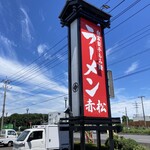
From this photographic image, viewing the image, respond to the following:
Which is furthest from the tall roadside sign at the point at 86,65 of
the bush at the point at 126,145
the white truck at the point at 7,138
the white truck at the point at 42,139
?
the white truck at the point at 7,138

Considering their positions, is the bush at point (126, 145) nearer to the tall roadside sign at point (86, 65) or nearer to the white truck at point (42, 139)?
the tall roadside sign at point (86, 65)

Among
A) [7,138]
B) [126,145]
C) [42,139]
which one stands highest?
[42,139]

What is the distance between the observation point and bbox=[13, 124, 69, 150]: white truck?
14173mm

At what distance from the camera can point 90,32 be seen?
31.9 feet

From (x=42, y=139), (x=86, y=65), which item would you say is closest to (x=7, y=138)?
(x=42, y=139)

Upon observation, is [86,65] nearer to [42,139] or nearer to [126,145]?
[126,145]

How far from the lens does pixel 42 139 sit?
14656mm

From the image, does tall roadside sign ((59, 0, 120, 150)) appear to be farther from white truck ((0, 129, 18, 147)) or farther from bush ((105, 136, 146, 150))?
white truck ((0, 129, 18, 147))

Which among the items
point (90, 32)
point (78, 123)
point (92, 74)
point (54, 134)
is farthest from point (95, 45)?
point (54, 134)

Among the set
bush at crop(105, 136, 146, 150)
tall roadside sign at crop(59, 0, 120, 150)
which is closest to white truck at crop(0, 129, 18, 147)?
bush at crop(105, 136, 146, 150)

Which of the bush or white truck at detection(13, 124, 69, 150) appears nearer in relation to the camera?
the bush

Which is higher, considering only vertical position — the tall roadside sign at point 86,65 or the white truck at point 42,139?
the tall roadside sign at point 86,65

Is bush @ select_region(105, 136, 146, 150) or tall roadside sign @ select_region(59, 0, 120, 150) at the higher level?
tall roadside sign @ select_region(59, 0, 120, 150)

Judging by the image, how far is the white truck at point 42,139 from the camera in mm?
14173
